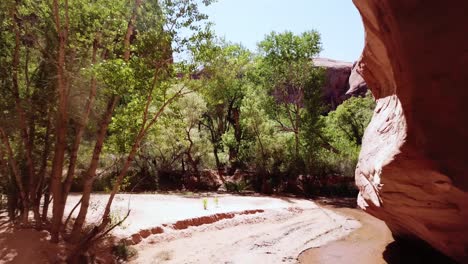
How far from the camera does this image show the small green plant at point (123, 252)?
1002 centimetres

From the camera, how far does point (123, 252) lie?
10117 mm

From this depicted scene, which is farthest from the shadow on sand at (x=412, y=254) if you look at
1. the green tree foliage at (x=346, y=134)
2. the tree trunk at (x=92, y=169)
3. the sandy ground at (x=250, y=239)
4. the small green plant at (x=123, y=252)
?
the green tree foliage at (x=346, y=134)

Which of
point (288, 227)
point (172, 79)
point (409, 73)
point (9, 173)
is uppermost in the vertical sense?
point (172, 79)

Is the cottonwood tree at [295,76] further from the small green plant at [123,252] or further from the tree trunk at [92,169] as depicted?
the tree trunk at [92,169]

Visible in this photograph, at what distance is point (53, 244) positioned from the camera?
876cm

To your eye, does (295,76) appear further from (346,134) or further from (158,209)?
(158,209)

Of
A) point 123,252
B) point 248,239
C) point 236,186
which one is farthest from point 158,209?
point 236,186

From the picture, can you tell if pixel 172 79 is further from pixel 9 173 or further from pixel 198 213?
pixel 198 213

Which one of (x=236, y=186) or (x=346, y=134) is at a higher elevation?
(x=346, y=134)

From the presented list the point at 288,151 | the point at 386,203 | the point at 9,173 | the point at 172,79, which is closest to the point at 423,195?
the point at 386,203

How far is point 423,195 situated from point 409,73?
2.20m

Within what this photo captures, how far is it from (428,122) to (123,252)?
330 inches

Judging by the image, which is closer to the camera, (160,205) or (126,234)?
(126,234)

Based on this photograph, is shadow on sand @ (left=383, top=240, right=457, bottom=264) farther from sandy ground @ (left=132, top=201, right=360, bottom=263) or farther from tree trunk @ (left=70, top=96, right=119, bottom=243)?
tree trunk @ (left=70, top=96, right=119, bottom=243)
